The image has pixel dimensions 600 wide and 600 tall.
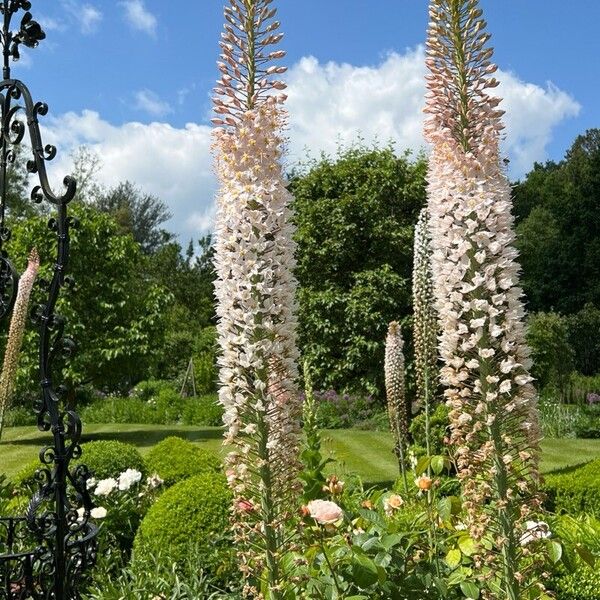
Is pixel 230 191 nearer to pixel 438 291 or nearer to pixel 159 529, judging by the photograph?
pixel 438 291

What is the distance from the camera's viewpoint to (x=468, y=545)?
337 centimetres

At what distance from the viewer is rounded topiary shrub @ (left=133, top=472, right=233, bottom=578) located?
17.3 feet

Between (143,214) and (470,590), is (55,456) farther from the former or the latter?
(143,214)

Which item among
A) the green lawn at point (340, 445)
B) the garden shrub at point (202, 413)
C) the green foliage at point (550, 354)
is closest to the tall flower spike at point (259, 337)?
the green lawn at point (340, 445)

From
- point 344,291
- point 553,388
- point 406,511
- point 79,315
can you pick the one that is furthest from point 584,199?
point 406,511

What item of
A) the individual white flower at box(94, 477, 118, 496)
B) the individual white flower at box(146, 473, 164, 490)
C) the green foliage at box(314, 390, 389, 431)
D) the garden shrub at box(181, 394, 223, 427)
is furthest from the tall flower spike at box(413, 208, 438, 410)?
the garden shrub at box(181, 394, 223, 427)

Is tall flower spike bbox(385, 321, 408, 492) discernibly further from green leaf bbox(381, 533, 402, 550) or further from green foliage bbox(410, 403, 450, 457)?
green leaf bbox(381, 533, 402, 550)

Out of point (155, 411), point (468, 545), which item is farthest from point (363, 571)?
point (155, 411)

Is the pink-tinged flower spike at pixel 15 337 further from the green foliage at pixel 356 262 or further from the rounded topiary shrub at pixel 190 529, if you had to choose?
the green foliage at pixel 356 262

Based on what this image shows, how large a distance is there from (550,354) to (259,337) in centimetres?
1679

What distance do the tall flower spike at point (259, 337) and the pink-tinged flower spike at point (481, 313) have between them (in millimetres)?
724

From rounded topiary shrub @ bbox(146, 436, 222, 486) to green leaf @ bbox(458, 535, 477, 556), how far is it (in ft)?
14.0

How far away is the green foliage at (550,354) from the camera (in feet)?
60.5

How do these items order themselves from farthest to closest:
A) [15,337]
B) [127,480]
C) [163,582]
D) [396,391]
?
[127,480] → [396,391] → [15,337] → [163,582]
